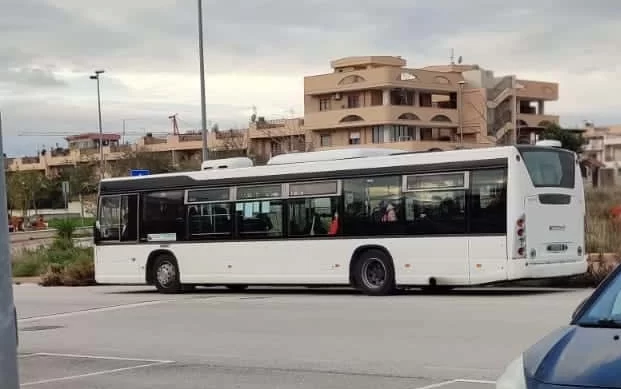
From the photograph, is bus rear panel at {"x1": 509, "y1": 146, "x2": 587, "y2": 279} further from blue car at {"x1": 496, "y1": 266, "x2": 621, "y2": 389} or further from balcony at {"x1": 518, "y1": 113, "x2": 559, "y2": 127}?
balcony at {"x1": 518, "y1": 113, "x2": 559, "y2": 127}

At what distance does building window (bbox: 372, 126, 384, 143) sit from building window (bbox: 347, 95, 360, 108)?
9.85 ft

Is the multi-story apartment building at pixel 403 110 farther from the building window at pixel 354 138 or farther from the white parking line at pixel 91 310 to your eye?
the white parking line at pixel 91 310

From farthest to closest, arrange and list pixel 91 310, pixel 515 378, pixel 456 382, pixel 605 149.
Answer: pixel 605 149 → pixel 91 310 → pixel 456 382 → pixel 515 378

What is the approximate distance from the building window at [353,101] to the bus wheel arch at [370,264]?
216ft

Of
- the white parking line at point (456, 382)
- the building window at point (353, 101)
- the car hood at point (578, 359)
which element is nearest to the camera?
the car hood at point (578, 359)

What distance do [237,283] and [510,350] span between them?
11.1m

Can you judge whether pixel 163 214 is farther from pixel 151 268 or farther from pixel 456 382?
pixel 456 382

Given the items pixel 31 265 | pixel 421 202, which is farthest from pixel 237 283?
pixel 31 265

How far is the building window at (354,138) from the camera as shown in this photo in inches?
3324

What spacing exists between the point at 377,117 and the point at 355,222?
63091 millimetres

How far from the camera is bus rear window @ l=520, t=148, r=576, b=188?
17547 millimetres

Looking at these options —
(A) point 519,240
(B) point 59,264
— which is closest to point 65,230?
(B) point 59,264

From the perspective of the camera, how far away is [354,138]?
8488cm

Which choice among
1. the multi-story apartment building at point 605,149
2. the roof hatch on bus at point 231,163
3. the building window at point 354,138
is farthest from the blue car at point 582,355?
the multi-story apartment building at point 605,149
